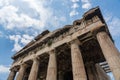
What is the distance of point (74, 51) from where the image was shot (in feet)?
32.9

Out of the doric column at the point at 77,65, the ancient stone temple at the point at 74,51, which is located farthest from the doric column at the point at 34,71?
the doric column at the point at 77,65

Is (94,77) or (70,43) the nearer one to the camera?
(70,43)

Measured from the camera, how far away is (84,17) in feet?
36.5

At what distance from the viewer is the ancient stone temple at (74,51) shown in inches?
338

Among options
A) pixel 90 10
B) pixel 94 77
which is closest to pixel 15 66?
pixel 94 77

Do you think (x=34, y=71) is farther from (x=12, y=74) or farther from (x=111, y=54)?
(x=111, y=54)

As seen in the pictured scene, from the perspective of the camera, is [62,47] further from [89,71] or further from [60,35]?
[89,71]

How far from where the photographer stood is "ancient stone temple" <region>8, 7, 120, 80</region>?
28.1 ft

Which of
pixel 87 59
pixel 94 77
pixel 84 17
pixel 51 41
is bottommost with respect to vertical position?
pixel 94 77

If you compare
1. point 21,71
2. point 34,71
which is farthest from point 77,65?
point 21,71

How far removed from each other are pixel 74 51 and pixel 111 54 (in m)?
3.06

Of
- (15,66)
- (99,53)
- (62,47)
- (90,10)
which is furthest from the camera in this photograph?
(15,66)

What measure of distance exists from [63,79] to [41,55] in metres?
4.02

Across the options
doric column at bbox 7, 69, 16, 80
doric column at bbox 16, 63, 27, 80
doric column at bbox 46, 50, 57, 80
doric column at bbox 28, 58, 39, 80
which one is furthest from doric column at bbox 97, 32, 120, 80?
doric column at bbox 7, 69, 16, 80
